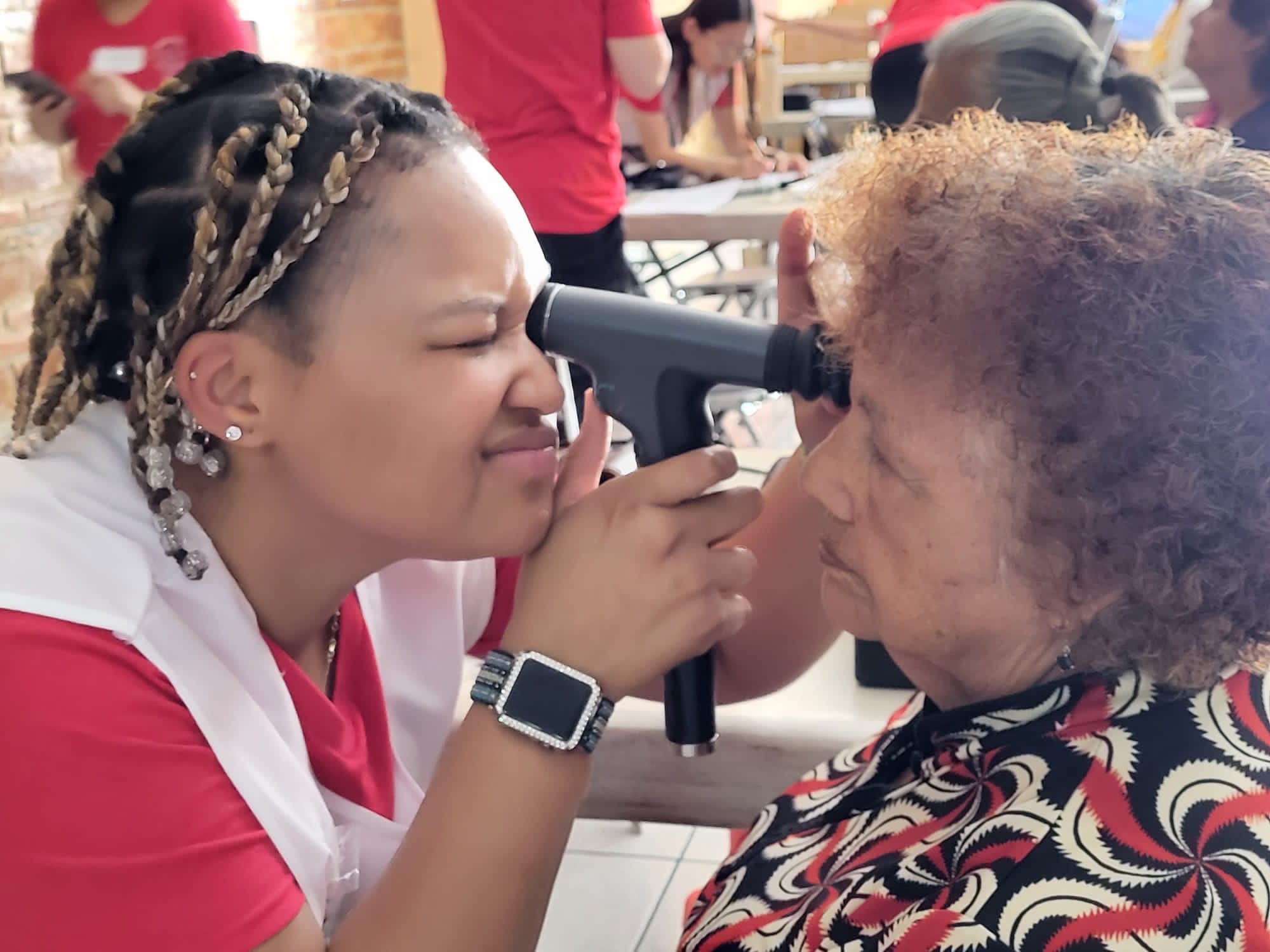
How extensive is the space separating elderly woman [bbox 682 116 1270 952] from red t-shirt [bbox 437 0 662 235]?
62.5 inches

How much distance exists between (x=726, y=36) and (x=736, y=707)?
3.28 meters

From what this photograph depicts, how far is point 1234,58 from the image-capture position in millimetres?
2352

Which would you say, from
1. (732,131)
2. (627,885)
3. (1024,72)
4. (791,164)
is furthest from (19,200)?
(1024,72)

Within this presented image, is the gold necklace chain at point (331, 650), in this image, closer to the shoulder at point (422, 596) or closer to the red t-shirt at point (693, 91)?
the shoulder at point (422, 596)

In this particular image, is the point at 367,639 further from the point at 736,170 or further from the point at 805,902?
the point at 736,170

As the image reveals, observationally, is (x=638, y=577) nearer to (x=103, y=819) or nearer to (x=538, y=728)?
(x=538, y=728)

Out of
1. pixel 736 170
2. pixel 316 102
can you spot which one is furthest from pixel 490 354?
pixel 736 170

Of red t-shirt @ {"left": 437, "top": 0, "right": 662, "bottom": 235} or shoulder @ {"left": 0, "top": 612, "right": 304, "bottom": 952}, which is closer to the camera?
shoulder @ {"left": 0, "top": 612, "right": 304, "bottom": 952}

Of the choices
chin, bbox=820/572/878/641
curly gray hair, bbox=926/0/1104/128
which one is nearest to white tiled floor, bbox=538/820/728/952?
chin, bbox=820/572/878/641

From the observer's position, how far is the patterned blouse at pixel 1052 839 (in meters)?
0.68

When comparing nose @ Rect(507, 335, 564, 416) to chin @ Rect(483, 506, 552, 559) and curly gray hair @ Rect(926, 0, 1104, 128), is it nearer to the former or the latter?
chin @ Rect(483, 506, 552, 559)

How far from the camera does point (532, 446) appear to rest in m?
0.92

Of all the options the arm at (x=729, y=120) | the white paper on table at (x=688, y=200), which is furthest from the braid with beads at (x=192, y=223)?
the arm at (x=729, y=120)

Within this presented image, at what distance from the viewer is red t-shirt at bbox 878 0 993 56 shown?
2.21 m
